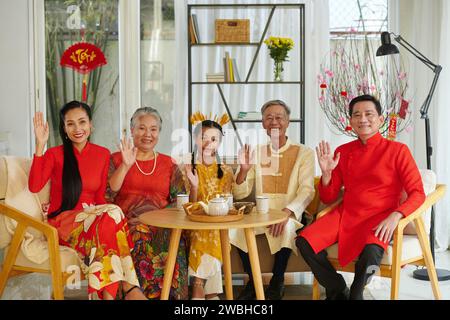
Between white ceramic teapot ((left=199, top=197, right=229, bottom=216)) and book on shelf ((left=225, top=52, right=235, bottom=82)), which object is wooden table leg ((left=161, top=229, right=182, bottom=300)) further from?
book on shelf ((left=225, top=52, right=235, bottom=82))

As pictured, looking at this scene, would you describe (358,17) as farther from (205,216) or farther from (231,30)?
(205,216)

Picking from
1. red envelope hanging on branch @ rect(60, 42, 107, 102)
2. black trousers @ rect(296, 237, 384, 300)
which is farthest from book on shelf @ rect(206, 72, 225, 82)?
black trousers @ rect(296, 237, 384, 300)

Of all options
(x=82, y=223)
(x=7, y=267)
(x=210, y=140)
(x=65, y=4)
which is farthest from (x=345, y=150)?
(x=65, y=4)

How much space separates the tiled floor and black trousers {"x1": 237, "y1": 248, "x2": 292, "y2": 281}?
0.19m

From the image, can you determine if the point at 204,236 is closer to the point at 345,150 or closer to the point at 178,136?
the point at 345,150

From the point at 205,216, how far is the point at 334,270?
2.45 feet

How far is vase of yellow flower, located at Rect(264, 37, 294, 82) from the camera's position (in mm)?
4957

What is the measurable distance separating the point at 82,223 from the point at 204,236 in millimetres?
612

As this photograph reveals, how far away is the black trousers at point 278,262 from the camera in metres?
3.33

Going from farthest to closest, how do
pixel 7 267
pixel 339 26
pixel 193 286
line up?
pixel 339 26, pixel 193 286, pixel 7 267

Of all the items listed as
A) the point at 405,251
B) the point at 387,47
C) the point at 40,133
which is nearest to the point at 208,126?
the point at 40,133

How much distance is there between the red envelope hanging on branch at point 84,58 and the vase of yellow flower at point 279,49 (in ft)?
4.57

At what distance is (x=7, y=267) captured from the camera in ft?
9.73

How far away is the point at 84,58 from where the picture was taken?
207 inches
